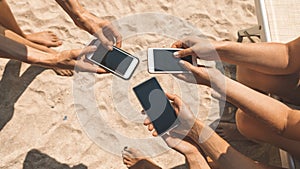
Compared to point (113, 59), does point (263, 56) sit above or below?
below

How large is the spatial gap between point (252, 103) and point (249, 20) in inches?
38.7

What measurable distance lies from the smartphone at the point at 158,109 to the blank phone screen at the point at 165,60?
9 cm

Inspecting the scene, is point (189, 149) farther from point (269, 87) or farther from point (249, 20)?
point (249, 20)

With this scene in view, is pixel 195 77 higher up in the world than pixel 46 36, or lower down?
lower down

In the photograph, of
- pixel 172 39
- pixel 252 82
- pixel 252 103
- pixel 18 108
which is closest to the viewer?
pixel 252 103

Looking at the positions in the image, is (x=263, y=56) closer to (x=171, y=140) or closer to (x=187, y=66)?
(x=187, y=66)

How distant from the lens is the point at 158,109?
167cm

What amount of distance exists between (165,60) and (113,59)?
0.70 ft

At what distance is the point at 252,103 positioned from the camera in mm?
1518

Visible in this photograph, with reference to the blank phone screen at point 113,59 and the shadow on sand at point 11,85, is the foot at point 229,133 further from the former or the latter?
the shadow on sand at point 11,85

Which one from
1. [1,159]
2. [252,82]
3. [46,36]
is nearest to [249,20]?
[252,82]

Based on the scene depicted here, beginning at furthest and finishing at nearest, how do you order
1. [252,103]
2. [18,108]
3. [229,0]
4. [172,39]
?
[229,0] → [172,39] → [18,108] → [252,103]

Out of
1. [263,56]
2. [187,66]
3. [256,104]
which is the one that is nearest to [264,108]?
[256,104]

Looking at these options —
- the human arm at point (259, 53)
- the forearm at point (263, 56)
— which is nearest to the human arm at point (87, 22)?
the human arm at point (259, 53)
